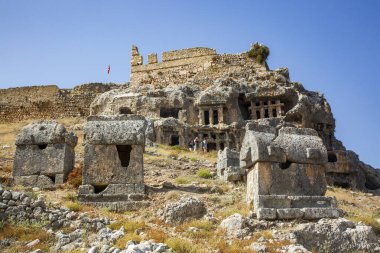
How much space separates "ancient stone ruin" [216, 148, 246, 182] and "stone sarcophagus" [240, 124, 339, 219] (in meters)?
4.04

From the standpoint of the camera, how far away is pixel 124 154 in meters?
11.4

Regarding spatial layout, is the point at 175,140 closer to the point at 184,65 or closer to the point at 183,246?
the point at 184,65

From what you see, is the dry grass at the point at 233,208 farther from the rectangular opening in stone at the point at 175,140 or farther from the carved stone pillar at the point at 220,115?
the carved stone pillar at the point at 220,115

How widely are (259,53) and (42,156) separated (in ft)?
91.6

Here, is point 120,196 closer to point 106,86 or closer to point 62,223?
point 62,223

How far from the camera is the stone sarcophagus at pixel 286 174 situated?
8.80 m

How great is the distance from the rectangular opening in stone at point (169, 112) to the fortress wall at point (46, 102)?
13808mm

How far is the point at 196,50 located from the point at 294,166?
31462 mm

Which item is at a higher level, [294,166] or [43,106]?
[43,106]

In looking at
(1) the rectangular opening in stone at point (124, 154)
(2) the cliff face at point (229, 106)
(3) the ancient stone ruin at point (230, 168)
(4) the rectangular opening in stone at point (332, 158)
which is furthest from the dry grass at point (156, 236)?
(4) the rectangular opening in stone at point (332, 158)

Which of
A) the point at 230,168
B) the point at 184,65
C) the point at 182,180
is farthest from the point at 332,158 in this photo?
the point at 182,180

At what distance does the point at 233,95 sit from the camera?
2975cm

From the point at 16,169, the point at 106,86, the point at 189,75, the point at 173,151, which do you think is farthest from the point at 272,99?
the point at 16,169

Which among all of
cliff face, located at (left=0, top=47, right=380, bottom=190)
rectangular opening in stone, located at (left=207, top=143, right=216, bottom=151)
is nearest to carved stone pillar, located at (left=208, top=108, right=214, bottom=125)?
cliff face, located at (left=0, top=47, right=380, bottom=190)
